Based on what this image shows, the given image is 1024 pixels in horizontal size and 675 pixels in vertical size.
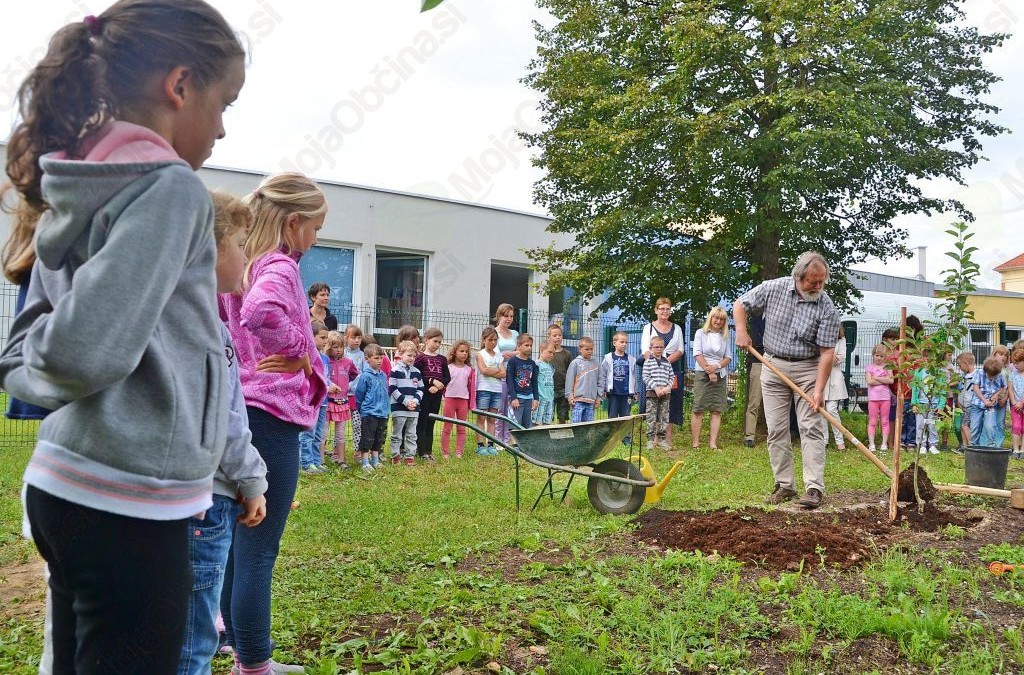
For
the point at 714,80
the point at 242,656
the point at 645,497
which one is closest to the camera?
the point at 242,656

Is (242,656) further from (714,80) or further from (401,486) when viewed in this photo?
(714,80)

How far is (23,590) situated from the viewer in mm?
4383

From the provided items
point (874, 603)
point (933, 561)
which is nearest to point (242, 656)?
point (874, 603)

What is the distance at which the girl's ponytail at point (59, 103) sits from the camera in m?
1.39

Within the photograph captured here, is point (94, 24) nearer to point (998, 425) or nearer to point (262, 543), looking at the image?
point (262, 543)

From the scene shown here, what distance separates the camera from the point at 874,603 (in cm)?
386

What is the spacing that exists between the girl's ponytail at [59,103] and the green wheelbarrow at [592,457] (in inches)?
189

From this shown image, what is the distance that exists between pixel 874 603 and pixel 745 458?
6.77 m

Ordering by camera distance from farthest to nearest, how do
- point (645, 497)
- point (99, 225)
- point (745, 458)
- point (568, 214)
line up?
1. point (568, 214)
2. point (745, 458)
3. point (645, 497)
4. point (99, 225)

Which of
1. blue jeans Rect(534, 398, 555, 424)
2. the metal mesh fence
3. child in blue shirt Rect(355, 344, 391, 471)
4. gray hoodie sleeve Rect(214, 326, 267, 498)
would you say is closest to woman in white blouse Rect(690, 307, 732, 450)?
blue jeans Rect(534, 398, 555, 424)

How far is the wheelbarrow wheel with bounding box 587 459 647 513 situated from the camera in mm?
6398

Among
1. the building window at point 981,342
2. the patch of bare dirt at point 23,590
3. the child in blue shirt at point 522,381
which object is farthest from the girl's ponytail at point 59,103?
the building window at point 981,342

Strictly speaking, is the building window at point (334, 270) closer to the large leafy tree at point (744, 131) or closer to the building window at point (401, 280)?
the building window at point (401, 280)

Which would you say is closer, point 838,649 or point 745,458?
point 838,649
